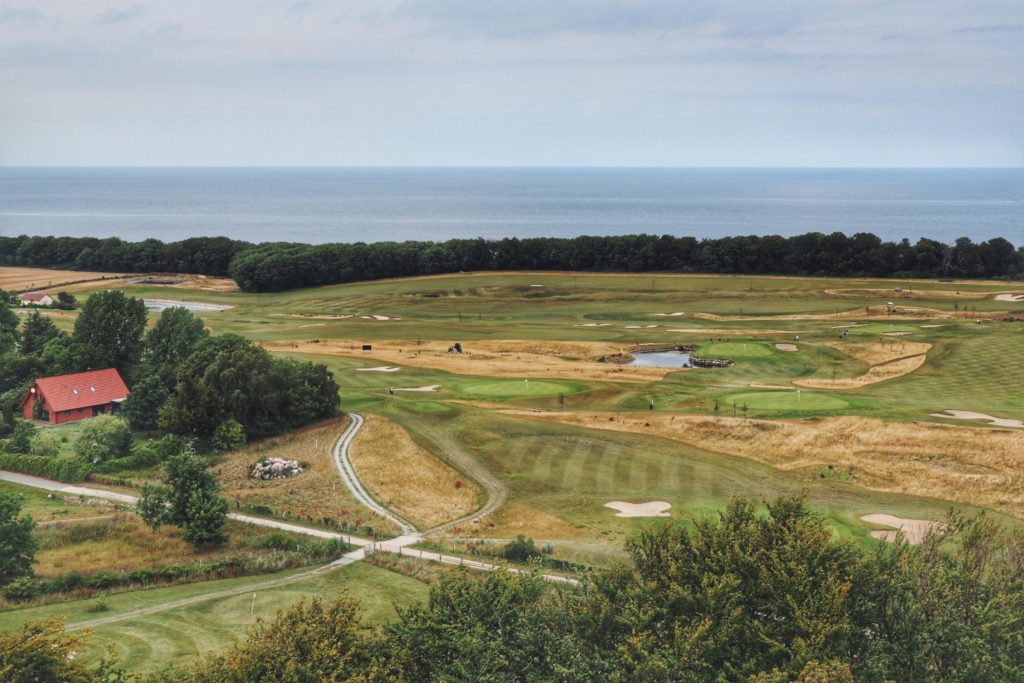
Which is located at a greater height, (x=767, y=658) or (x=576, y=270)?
(x=576, y=270)

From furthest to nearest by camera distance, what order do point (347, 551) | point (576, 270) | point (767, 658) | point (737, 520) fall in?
point (576, 270), point (347, 551), point (737, 520), point (767, 658)

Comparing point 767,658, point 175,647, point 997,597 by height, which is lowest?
point 175,647

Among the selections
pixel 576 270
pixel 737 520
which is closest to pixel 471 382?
pixel 737 520

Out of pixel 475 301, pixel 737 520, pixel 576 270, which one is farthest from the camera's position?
pixel 576 270

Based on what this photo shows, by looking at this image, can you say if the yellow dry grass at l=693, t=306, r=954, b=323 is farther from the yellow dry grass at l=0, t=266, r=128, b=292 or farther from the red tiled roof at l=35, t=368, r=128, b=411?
the yellow dry grass at l=0, t=266, r=128, b=292

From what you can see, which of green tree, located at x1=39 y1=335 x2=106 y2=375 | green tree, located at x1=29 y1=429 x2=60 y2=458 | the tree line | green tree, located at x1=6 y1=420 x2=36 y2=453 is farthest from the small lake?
the tree line

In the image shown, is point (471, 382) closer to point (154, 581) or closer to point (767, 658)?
point (154, 581)

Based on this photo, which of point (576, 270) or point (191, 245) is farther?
point (191, 245)
